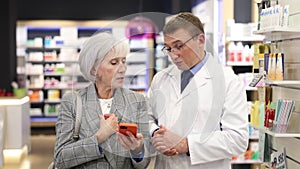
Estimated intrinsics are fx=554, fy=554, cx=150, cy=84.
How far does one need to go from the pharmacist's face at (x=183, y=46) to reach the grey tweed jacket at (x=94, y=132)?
0.82 ft

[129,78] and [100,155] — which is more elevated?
[129,78]

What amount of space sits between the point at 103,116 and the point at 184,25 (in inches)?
21.7

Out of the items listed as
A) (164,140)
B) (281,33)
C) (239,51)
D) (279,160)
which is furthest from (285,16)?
(239,51)

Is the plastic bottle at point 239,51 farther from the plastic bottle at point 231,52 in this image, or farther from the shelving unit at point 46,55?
the shelving unit at point 46,55

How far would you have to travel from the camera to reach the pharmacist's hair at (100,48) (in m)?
2.45

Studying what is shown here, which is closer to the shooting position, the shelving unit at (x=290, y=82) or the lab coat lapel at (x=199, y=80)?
the lab coat lapel at (x=199, y=80)

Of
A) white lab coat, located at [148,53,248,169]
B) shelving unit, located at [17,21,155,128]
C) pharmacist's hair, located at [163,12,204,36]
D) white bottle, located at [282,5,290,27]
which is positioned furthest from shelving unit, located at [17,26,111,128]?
pharmacist's hair, located at [163,12,204,36]

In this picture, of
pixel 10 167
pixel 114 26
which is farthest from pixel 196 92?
pixel 10 167

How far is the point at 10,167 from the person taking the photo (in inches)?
342

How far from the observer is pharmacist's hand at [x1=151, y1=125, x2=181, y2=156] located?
8.14 ft

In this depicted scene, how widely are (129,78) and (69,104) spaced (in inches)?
12.1

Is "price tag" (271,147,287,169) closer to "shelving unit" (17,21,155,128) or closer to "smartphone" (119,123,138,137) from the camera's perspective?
"smartphone" (119,123,138,137)

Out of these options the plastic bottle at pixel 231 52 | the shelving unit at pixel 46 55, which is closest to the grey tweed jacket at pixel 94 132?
the plastic bottle at pixel 231 52

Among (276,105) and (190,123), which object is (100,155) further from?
(276,105)
